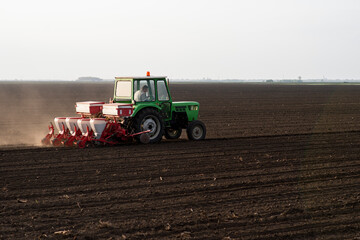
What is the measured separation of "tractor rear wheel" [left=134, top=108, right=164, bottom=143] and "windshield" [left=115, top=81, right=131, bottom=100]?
0.71 meters

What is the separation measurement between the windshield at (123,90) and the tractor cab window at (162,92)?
0.84m

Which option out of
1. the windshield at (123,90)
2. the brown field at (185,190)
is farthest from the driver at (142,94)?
the brown field at (185,190)

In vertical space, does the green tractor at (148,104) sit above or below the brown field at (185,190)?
above

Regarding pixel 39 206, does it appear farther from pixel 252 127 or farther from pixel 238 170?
pixel 252 127

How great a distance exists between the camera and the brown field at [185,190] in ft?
22.1

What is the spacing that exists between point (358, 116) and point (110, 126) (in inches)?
554

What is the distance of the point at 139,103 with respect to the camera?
1398cm

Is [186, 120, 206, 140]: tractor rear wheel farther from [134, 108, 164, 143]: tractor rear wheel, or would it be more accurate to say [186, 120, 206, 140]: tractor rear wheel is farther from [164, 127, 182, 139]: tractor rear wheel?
[134, 108, 164, 143]: tractor rear wheel

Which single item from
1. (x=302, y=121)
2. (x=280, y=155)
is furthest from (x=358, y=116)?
(x=280, y=155)

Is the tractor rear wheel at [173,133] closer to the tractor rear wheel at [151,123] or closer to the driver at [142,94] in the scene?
the tractor rear wheel at [151,123]

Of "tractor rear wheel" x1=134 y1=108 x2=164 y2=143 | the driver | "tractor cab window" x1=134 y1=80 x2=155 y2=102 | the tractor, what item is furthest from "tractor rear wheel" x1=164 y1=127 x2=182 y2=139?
the driver

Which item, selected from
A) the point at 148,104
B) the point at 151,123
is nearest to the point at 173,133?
the point at 151,123

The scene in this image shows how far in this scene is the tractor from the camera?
44.1ft

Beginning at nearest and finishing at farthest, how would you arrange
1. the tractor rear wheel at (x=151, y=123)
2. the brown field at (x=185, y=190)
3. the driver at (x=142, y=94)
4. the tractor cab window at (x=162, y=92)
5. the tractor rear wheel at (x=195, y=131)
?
the brown field at (x=185, y=190), the tractor rear wheel at (x=151, y=123), the driver at (x=142, y=94), the tractor cab window at (x=162, y=92), the tractor rear wheel at (x=195, y=131)
